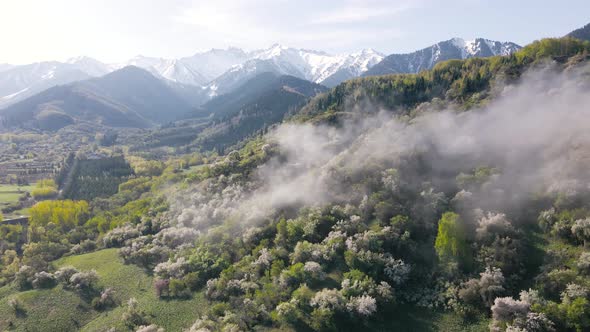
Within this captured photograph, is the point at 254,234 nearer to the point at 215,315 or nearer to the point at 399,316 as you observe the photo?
the point at 215,315

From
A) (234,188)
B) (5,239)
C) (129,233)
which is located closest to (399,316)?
(234,188)

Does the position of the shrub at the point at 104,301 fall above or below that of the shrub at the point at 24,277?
below

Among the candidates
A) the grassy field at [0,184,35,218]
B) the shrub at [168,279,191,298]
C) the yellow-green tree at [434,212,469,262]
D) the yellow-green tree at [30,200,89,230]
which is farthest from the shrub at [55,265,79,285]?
the grassy field at [0,184,35,218]

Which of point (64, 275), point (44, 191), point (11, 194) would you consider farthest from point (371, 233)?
point (11, 194)

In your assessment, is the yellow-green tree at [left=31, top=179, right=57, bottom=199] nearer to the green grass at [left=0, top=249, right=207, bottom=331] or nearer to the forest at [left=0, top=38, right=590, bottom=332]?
the forest at [left=0, top=38, right=590, bottom=332]

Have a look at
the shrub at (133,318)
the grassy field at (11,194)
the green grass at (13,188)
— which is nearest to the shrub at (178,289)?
the shrub at (133,318)

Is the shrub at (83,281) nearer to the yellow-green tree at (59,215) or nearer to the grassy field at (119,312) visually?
the grassy field at (119,312)
